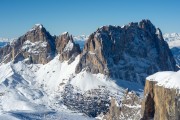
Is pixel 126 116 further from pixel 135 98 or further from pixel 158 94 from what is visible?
pixel 158 94

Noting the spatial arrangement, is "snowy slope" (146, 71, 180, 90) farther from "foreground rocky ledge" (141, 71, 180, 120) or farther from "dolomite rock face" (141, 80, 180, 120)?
"dolomite rock face" (141, 80, 180, 120)

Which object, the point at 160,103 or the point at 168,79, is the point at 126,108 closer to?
the point at 168,79

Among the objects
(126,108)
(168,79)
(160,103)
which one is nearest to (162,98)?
(160,103)

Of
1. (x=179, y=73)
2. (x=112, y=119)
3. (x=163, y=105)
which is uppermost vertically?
(x=179, y=73)

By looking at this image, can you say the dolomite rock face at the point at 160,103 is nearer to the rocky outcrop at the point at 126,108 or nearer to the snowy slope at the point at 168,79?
the snowy slope at the point at 168,79

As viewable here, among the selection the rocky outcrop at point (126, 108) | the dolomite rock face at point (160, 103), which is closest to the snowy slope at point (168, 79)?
the dolomite rock face at point (160, 103)

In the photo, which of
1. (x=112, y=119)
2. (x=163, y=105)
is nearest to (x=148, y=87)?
(x=163, y=105)

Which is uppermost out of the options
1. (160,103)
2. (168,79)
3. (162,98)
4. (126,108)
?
(168,79)

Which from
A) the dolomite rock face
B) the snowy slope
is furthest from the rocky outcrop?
the dolomite rock face
